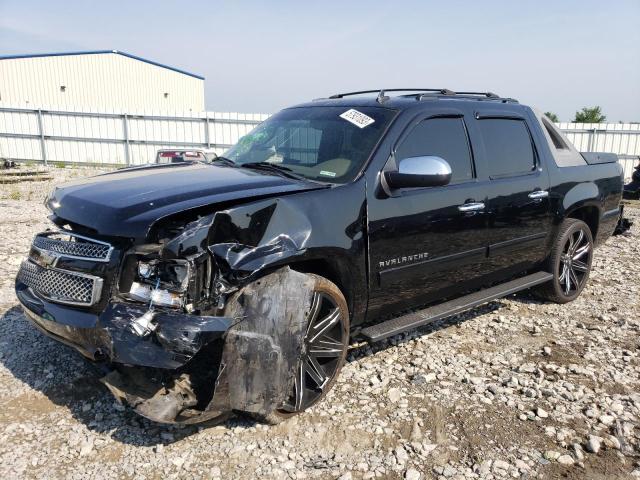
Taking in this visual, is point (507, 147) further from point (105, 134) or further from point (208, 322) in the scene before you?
point (105, 134)

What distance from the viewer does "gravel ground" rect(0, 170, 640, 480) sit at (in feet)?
8.14

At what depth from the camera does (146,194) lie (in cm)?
263

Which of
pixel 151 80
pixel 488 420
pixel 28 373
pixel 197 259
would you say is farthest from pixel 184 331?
pixel 151 80

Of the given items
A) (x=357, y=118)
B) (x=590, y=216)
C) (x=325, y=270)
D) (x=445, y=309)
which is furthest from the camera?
(x=590, y=216)

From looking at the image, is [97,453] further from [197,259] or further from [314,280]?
[314,280]

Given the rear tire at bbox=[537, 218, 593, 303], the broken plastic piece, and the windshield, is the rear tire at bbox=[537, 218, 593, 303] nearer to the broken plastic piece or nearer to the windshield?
the windshield

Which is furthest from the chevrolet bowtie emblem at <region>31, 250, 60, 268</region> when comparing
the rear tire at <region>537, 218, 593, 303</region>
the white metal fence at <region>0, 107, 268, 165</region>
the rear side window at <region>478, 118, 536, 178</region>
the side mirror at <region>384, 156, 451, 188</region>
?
the white metal fence at <region>0, 107, 268, 165</region>

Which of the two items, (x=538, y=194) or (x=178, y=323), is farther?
(x=538, y=194)

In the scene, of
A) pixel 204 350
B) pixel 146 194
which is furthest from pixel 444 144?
pixel 204 350

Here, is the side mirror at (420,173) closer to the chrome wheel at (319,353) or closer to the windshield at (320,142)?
the windshield at (320,142)

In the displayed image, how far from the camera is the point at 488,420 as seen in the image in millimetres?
2932

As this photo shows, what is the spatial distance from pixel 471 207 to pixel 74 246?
→ 2.75 meters

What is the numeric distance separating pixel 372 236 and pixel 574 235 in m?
3.06

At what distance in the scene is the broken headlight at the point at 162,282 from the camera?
7.67 feet
